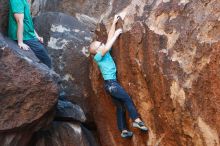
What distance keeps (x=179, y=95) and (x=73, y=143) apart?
87.5 inches

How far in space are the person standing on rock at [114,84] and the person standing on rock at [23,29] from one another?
2.86 feet

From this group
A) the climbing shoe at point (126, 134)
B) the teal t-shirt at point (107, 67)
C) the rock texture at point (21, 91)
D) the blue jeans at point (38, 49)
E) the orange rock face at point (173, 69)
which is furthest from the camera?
the blue jeans at point (38, 49)

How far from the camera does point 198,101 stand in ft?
16.8

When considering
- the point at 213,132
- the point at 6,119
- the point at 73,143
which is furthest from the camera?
the point at 73,143

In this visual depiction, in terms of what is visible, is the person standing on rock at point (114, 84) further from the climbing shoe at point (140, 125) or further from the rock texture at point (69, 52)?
the rock texture at point (69, 52)

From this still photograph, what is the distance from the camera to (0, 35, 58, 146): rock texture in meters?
5.63

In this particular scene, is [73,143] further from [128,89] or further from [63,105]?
[128,89]

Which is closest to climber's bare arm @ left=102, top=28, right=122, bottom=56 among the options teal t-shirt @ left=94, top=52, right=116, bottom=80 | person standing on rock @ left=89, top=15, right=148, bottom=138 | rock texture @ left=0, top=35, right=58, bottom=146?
person standing on rock @ left=89, top=15, right=148, bottom=138

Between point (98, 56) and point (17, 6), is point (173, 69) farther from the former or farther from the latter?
point (17, 6)

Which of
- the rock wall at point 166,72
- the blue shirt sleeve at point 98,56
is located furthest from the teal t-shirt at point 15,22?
the blue shirt sleeve at point 98,56

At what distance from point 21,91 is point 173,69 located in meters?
2.01

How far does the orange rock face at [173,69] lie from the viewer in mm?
5016

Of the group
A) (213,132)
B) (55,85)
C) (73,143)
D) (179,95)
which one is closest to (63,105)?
(73,143)

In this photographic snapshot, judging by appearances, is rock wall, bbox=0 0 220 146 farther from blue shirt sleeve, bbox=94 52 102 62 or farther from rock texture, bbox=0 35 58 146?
rock texture, bbox=0 35 58 146
